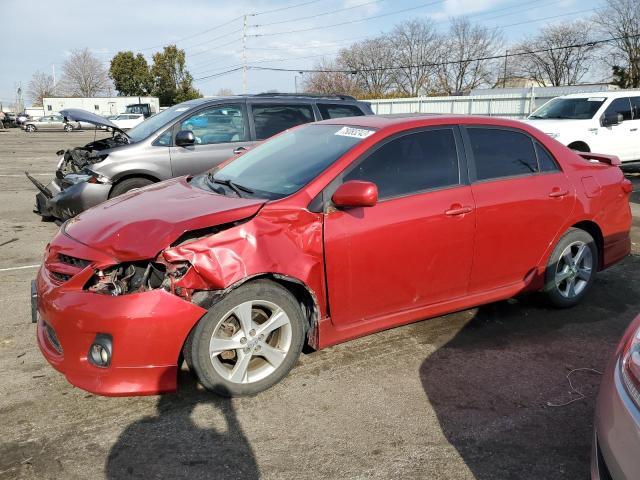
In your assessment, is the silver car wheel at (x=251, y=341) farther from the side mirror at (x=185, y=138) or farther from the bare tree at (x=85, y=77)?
the bare tree at (x=85, y=77)

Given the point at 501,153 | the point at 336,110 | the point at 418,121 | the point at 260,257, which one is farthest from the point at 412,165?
the point at 336,110

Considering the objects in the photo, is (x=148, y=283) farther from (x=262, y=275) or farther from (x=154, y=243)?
(x=262, y=275)

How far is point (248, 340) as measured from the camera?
3119 mm

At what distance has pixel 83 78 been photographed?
86.2 meters

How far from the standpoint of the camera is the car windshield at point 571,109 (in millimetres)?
11539

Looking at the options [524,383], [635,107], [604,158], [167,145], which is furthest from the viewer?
[635,107]

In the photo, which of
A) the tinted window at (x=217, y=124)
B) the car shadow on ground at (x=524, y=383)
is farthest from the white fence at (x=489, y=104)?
the car shadow on ground at (x=524, y=383)

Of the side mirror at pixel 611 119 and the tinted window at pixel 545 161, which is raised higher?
the side mirror at pixel 611 119

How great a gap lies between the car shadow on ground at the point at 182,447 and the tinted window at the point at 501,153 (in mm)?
2464

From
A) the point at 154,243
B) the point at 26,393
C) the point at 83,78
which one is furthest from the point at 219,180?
the point at 83,78

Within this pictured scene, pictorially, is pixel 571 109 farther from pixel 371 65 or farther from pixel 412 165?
pixel 371 65

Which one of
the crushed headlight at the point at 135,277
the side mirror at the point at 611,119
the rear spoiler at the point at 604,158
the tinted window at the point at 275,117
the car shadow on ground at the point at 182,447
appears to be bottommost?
the car shadow on ground at the point at 182,447

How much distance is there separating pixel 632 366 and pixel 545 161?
2592 mm

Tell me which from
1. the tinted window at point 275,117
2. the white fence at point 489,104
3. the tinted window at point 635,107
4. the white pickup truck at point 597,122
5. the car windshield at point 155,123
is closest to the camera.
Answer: the car windshield at point 155,123
